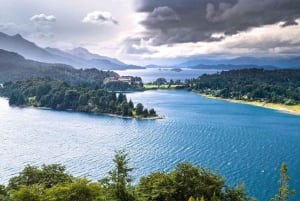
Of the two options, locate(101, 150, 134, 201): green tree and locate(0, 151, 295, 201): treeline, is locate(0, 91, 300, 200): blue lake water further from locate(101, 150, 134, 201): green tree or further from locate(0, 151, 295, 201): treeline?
locate(101, 150, 134, 201): green tree

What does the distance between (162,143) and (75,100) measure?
232 ft

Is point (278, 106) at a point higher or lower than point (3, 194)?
lower

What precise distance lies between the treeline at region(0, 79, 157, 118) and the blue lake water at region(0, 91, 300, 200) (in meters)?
8.29

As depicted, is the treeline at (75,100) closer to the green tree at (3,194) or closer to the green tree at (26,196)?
the green tree at (3,194)

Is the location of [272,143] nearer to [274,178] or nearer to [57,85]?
[274,178]

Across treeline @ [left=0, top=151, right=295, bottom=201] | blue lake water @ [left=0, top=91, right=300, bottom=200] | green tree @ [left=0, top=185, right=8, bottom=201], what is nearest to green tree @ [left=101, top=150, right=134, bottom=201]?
treeline @ [left=0, top=151, right=295, bottom=201]

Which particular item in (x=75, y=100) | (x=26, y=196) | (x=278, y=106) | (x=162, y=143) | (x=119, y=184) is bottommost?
(x=162, y=143)

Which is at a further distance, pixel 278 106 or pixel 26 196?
pixel 278 106

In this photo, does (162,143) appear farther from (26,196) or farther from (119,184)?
(26,196)

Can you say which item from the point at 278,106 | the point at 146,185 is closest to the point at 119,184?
the point at 146,185

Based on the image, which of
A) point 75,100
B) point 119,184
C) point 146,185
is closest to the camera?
point 119,184

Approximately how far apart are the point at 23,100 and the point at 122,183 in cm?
13071

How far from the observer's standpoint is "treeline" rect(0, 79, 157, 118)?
138 meters

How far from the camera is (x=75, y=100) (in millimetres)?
152375
